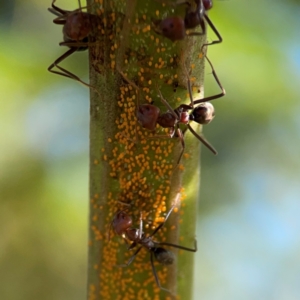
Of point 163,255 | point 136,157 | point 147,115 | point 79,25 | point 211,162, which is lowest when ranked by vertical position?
point 211,162

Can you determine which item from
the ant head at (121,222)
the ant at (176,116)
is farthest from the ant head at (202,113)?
the ant head at (121,222)

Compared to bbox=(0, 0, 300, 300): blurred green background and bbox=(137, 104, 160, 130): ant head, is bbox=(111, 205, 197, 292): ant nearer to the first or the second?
bbox=(137, 104, 160, 130): ant head

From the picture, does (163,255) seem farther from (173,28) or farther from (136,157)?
(173,28)

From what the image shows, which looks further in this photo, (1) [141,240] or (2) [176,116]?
(1) [141,240]

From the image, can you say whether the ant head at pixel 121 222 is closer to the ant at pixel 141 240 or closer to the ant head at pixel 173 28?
the ant at pixel 141 240

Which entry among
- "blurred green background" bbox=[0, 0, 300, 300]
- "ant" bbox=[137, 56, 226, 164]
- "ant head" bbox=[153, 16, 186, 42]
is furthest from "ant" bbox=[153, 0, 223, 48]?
"blurred green background" bbox=[0, 0, 300, 300]

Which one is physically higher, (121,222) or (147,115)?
(147,115)

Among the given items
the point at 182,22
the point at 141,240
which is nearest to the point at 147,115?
the point at 182,22
